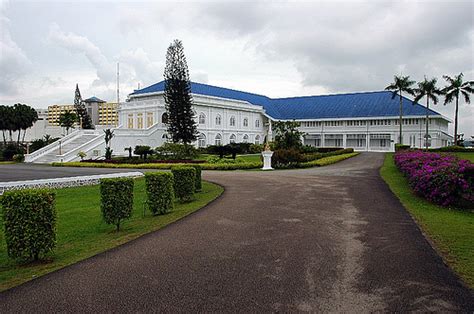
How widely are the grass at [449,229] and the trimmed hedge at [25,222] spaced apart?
16.9ft

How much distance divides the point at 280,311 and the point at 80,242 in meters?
4.21

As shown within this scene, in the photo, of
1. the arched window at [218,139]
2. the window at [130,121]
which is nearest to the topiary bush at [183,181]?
the window at [130,121]

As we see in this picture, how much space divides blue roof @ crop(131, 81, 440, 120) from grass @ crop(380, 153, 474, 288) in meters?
39.9

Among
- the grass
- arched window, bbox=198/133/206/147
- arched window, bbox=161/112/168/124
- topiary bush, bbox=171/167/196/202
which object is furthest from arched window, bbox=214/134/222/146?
topiary bush, bbox=171/167/196/202

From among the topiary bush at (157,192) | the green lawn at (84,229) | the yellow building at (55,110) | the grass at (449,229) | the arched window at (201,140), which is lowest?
the green lawn at (84,229)

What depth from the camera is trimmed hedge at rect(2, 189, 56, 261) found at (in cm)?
520

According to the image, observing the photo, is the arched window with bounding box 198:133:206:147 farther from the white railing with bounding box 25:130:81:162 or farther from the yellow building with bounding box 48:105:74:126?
the yellow building with bounding box 48:105:74:126

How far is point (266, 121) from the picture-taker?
56.7 m

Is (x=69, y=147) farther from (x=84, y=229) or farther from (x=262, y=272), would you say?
(x=262, y=272)

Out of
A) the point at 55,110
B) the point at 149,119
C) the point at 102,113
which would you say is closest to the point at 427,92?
the point at 149,119

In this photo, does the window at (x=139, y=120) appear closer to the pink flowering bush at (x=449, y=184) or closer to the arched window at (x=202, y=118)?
the arched window at (x=202, y=118)

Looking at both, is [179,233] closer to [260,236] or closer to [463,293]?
[260,236]

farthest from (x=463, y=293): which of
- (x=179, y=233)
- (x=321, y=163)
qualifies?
(x=321, y=163)

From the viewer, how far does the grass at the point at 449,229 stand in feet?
16.2
